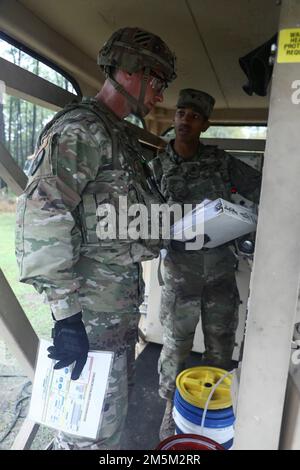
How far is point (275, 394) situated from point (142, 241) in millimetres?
837

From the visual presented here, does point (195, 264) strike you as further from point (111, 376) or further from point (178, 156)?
point (111, 376)

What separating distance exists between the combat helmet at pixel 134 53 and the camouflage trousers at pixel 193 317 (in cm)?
120

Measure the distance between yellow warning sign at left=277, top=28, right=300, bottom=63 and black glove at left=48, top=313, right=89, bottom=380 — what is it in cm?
100

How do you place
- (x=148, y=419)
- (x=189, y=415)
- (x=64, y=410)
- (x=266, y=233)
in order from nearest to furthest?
(x=266, y=233), (x=64, y=410), (x=189, y=415), (x=148, y=419)

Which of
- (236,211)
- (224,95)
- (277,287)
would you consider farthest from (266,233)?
(224,95)

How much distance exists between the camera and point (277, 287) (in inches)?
30.9

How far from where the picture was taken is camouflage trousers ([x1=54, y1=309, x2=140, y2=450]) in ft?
4.57

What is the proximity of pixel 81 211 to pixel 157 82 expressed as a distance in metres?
0.65

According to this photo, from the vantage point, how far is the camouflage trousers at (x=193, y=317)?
2137 millimetres

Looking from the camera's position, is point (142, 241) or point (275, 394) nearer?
point (275, 394)

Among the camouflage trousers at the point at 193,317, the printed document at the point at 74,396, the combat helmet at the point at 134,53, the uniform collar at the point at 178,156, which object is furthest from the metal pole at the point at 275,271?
the uniform collar at the point at 178,156

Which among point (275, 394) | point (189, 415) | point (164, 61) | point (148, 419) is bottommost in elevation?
point (148, 419)

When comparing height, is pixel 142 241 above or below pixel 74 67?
below
